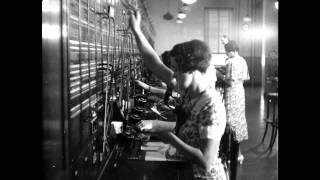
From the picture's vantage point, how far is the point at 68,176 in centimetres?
228

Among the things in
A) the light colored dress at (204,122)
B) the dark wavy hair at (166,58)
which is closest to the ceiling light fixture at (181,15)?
the dark wavy hair at (166,58)

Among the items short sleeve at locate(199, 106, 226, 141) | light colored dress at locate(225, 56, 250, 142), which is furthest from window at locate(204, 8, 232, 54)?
short sleeve at locate(199, 106, 226, 141)

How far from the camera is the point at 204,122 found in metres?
2.16

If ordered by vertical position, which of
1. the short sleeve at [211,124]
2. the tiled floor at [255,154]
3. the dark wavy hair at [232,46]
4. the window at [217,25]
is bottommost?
the tiled floor at [255,154]

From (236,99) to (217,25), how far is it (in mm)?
1396

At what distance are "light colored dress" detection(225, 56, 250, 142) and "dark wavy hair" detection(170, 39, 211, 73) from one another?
814 millimetres

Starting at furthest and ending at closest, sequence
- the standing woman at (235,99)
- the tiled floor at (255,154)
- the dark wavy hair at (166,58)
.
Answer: the tiled floor at (255,154) < the standing woman at (235,99) < the dark wavy hair at (166,58)

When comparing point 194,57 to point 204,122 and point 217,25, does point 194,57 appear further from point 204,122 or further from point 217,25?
point 217,25

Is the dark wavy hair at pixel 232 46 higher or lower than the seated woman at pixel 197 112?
higher

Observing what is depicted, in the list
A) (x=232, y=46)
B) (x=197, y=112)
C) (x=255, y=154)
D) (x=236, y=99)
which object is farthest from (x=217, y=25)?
(x=255, y=154)

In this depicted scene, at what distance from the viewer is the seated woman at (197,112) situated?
2137 millimetres

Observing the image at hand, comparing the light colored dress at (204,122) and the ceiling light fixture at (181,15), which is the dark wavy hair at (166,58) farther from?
the ceiling light fixture at (181,15)
